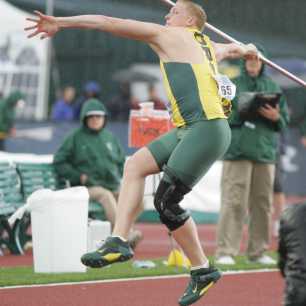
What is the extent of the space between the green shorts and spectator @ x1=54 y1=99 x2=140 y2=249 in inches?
221

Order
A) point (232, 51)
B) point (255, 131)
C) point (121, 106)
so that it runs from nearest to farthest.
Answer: point (232, 51) → point (255, 131) → point (121, 106)

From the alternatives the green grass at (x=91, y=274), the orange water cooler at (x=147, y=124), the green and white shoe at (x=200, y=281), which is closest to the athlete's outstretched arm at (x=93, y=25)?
the green and white shoe at (x=200, y=281)

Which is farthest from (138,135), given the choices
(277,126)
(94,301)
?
(94,301)

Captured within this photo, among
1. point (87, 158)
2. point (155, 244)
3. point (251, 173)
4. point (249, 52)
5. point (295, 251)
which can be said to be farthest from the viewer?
point (155, 244)

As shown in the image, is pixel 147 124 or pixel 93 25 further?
pixel 147 124

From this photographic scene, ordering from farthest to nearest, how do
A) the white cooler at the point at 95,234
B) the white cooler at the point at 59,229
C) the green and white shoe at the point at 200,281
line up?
the white cooler at the point at 95,234 < the white cooler at the point at 59,229 < the green and white shoe at the point at 200,281

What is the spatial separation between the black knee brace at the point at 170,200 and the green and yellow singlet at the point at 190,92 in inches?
15.9

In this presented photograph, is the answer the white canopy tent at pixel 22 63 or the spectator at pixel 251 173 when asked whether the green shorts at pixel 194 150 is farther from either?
the white canopy tent at pixel 22 63

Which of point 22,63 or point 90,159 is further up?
point 22,63

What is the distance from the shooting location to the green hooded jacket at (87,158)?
15.3 m

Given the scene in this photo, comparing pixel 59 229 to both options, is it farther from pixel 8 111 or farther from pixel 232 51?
pixel 8 111

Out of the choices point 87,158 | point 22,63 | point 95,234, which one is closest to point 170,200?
point 95,234

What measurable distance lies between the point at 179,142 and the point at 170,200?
1.28ft

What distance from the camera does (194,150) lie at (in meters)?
9.45
